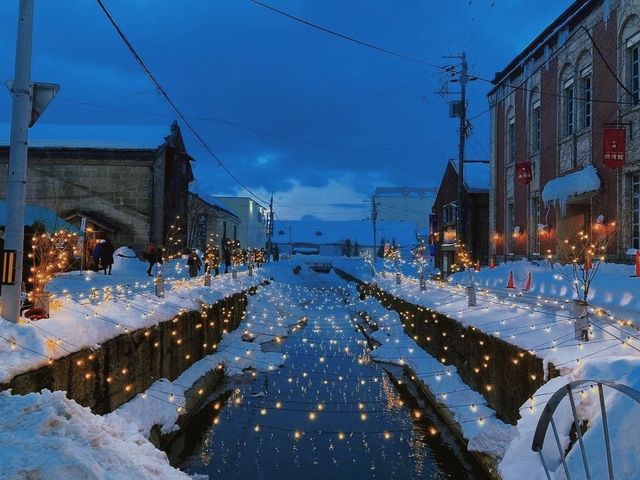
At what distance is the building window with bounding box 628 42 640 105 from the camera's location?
15.7 m

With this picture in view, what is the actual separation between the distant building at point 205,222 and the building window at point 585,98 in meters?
21.8

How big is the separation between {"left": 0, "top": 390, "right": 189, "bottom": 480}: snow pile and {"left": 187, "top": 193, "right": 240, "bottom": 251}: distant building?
28408 millimetres

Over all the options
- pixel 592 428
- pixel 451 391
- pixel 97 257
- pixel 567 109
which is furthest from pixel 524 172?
pixel 592 428

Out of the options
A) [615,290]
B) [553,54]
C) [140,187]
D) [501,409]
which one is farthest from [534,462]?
[140,187]

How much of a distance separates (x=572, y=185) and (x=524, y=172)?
505cm

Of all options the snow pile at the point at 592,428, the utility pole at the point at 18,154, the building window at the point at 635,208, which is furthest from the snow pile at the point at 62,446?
the building window at the point at 635,208

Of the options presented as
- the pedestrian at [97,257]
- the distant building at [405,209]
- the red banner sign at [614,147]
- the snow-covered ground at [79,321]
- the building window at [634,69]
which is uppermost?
the distant building at [405,209]

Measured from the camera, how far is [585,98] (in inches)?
750

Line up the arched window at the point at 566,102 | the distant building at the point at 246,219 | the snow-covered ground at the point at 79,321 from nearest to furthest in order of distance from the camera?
the snow-covered ground at the point at 79,321 < the arched window at the point at 566,102 < the distant building at the point at 246,219

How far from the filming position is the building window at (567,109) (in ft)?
66.7

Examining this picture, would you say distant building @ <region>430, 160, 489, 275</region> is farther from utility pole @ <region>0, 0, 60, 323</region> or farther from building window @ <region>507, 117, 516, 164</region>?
utility pole @ <region>0, 0, 60, 323</region>

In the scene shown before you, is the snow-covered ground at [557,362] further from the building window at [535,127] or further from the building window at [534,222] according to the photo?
the building window at [535,127]

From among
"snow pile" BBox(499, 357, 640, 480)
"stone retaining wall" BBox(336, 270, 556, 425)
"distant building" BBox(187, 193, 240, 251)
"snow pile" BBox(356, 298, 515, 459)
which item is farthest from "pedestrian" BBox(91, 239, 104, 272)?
"snow pile" BBox(499, 357, 640, 480)

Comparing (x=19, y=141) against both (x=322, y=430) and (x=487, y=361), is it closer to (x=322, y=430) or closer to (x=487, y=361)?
(x=322, y=430)
